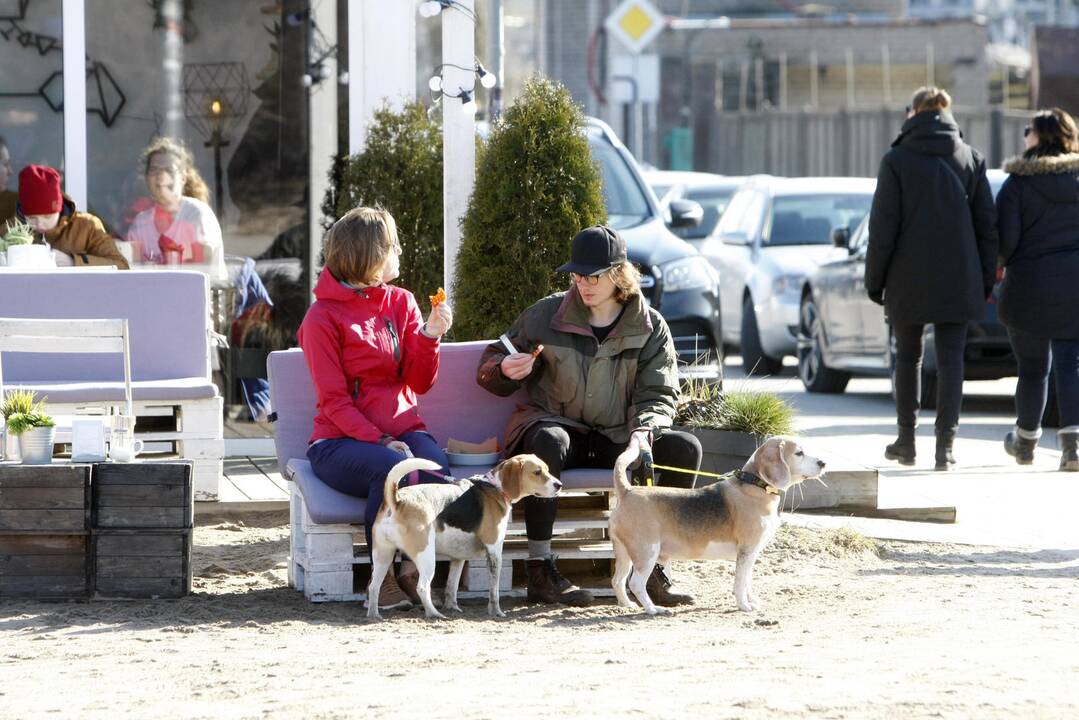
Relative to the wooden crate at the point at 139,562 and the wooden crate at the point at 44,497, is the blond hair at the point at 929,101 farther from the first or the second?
the wooden crate at the point at 44,497

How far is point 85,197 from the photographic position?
10344mm

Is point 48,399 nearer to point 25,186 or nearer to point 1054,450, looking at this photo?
point 25,186

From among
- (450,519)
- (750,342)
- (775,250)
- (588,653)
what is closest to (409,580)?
(450,519)

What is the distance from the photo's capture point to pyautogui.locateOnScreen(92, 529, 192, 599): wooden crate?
6559mm

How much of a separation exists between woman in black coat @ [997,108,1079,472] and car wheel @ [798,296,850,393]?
4.64 metres

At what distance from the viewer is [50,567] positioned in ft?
21.5

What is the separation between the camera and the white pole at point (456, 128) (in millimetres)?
9148

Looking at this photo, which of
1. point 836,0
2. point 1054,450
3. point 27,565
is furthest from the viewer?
point 836,0

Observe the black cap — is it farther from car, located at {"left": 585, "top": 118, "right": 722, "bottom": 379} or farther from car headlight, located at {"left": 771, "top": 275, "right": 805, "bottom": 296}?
car headlight, located at {"left": 771, "top": 275, "right": 805, "bottom": 296}

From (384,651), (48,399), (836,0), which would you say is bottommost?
(384,651)

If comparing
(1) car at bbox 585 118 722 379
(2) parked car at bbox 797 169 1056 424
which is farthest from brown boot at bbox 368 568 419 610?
(2) parked car at bbox 797 169 1056 424

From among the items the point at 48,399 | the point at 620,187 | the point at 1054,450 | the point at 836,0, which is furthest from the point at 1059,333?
the point at 836,0

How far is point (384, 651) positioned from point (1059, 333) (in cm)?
567

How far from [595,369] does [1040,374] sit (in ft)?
14.0
